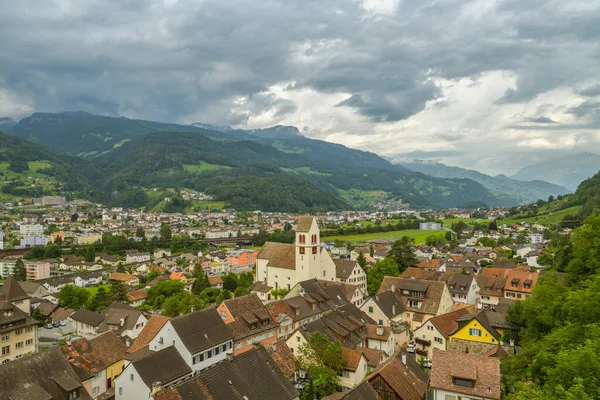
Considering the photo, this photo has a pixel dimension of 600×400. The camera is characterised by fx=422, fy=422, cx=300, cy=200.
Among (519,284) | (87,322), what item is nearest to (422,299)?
(519,284)

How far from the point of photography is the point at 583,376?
18.4 meters

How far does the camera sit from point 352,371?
3241 cm

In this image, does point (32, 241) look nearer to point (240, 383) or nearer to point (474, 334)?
point (240, 383)

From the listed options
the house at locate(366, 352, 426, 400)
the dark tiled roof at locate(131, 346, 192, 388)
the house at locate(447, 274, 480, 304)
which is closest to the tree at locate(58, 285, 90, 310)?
the dark tiled roof at locate(131, 346, 192, 388)

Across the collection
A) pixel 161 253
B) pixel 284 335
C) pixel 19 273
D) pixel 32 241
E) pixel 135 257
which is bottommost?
pixel 135 257

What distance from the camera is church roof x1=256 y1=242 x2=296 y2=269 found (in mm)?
65688

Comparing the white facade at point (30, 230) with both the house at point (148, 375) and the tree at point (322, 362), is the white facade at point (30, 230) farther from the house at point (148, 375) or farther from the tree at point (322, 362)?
the tree at point (322, 362)

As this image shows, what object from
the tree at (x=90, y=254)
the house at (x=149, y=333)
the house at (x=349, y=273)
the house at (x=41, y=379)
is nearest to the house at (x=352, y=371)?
the house at (x=149, y=333)

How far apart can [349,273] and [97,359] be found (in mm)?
40991

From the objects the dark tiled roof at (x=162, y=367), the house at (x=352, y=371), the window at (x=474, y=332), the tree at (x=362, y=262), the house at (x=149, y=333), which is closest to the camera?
the dark tiled roof at (x=162, y=367)

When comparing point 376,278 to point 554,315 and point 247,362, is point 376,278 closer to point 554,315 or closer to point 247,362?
point 554,315

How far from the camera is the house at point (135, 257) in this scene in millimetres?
142500

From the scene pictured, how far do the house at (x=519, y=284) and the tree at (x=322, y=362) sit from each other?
40507 millimetres

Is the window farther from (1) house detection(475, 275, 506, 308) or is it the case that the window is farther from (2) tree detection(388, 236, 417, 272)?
(2) tree detection(388, 236, 417, 272)
